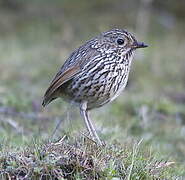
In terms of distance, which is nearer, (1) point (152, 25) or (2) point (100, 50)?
(2) point (100, 50)

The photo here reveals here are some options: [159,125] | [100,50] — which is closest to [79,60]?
[100,50]

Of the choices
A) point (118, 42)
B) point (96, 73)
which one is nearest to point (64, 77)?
point (96, 73)

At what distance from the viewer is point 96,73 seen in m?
6.72

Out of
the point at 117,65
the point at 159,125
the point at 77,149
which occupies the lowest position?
the point at 159,125

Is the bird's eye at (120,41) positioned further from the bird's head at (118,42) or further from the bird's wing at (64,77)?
the bird's wing at (64,77)

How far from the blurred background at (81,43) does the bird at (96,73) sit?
0.35 meters

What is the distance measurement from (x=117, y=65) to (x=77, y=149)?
172 centimetres

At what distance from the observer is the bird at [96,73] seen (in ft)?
22.1

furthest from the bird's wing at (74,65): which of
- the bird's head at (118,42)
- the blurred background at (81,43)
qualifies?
the blurred background at (81,43)

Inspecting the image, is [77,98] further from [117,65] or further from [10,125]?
[10,125]

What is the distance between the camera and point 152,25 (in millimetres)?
15414

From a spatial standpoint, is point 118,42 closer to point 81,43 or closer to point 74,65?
point 74,65

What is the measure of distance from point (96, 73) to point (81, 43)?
6992mm

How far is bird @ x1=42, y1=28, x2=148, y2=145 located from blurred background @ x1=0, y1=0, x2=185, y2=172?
1.13ft
